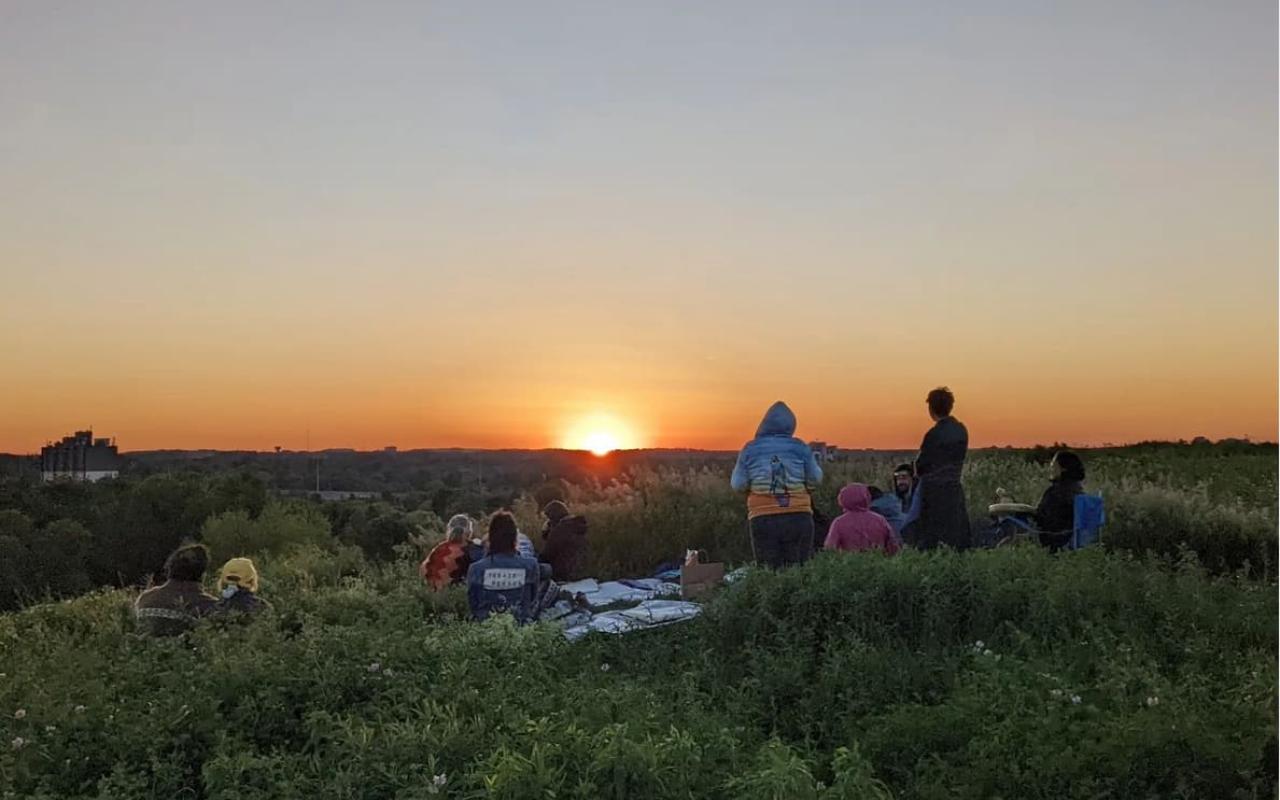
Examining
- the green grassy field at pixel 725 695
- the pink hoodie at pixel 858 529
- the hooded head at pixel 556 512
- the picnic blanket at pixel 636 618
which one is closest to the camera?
the green grassy field at pixel 725 695

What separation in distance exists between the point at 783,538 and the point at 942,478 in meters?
1.55

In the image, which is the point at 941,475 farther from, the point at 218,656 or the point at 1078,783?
the point at 218,656

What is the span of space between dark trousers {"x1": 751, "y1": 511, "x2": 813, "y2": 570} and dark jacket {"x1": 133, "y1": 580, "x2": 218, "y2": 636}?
4.22 m

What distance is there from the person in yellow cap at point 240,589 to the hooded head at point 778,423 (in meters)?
4.13

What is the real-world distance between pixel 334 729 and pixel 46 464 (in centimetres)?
5204

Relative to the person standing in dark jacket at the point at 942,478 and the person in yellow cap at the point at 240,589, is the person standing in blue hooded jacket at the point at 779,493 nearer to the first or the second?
the person standing in dark jacket at the point at 942,478

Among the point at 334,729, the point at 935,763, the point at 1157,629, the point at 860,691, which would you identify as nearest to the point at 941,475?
the point at 1157,629

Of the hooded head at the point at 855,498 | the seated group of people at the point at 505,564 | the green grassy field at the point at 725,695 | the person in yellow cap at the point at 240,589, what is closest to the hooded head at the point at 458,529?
the seated group of people at the point at 505,564

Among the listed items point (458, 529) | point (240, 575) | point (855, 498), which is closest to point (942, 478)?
point (855, 498)

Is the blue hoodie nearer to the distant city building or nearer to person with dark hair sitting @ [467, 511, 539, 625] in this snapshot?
person with dark hair sitting @ [467, 511, 539, 625]

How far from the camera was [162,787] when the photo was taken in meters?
5.60

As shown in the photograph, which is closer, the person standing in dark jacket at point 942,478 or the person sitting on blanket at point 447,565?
the person standing in dark jacket at point 942,478

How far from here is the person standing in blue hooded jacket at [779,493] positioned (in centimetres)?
960

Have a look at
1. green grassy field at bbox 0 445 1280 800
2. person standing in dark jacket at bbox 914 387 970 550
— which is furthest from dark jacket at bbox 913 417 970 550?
green grassy field at bbox 0 445 1280 800
